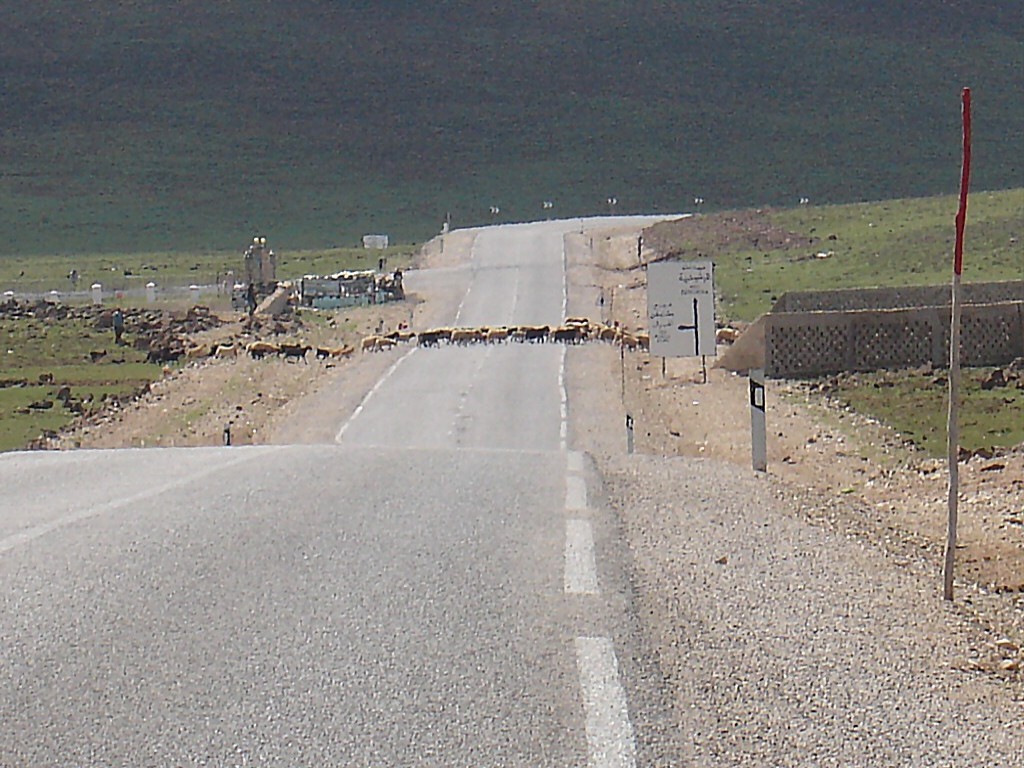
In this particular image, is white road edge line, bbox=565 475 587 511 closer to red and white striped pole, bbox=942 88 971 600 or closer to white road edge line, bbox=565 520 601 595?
white road edge line, bbox=565 520 601 595

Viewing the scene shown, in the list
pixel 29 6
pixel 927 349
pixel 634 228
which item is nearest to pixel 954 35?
pixel 634 228

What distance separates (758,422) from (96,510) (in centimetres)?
737

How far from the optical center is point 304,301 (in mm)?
55250

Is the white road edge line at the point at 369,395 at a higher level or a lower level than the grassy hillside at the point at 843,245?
lower

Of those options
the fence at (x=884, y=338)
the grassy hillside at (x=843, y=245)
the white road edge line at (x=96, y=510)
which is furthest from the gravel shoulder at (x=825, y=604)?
the grassy hillside at (x=843, y=245)

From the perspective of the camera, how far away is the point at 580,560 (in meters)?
9.36

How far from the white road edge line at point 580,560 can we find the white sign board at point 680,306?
1658cm

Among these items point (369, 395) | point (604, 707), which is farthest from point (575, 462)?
point (369, 395)

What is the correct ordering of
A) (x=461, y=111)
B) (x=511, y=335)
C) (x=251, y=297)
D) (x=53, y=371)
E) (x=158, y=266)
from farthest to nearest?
(x=461, y=111) → (x=158, y=266) → (x=251, y=297) → (x=511, y=335) → (x=53, y=371)

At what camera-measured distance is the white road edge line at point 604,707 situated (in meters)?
5.77

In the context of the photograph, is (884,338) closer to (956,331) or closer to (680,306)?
(680,306)

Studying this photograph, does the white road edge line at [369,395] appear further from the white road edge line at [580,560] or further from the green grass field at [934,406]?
the white road edge line at [580,560]

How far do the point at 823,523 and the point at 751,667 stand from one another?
4.79 m

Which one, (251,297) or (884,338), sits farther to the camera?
(251,297)
